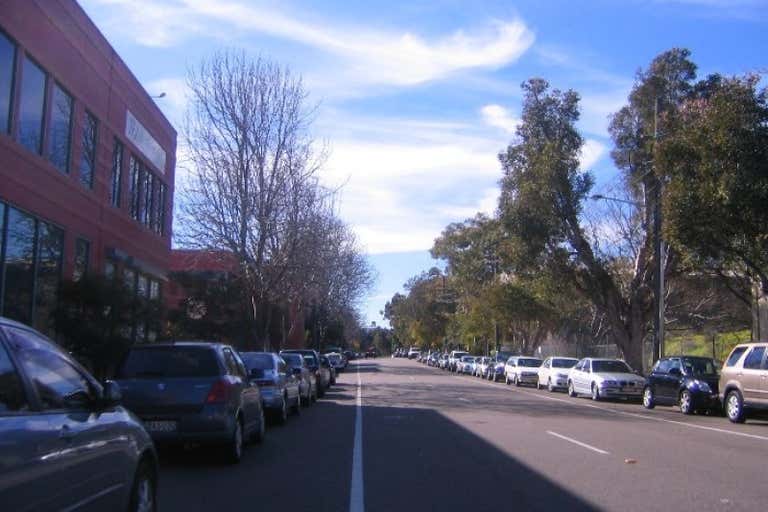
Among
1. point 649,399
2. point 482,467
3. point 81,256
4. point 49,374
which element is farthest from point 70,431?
point 649,399

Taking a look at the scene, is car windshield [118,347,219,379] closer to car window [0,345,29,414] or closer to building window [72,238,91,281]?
car window [0,345,29,414]

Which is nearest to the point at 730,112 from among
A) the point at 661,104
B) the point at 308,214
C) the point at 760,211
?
the point at 760,211

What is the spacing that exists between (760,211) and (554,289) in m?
15.2

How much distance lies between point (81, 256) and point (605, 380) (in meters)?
16.9

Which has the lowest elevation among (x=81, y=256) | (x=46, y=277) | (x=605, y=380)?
(x=605, y=380)

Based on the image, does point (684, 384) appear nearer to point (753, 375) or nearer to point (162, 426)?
point (753, 375)

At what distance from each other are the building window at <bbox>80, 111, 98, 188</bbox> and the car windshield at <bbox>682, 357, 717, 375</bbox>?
1743 cm

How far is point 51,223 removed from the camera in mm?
20297

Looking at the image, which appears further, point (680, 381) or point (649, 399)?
point (649, 399)

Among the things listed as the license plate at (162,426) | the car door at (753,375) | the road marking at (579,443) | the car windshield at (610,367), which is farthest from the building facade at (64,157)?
the car windshield at (610,367)

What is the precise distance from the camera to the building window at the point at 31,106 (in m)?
18.2

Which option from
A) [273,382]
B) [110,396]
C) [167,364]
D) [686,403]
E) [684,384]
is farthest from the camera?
[684,384]

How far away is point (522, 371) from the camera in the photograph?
127ft

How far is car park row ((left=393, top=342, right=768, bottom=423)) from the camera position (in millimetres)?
18672
